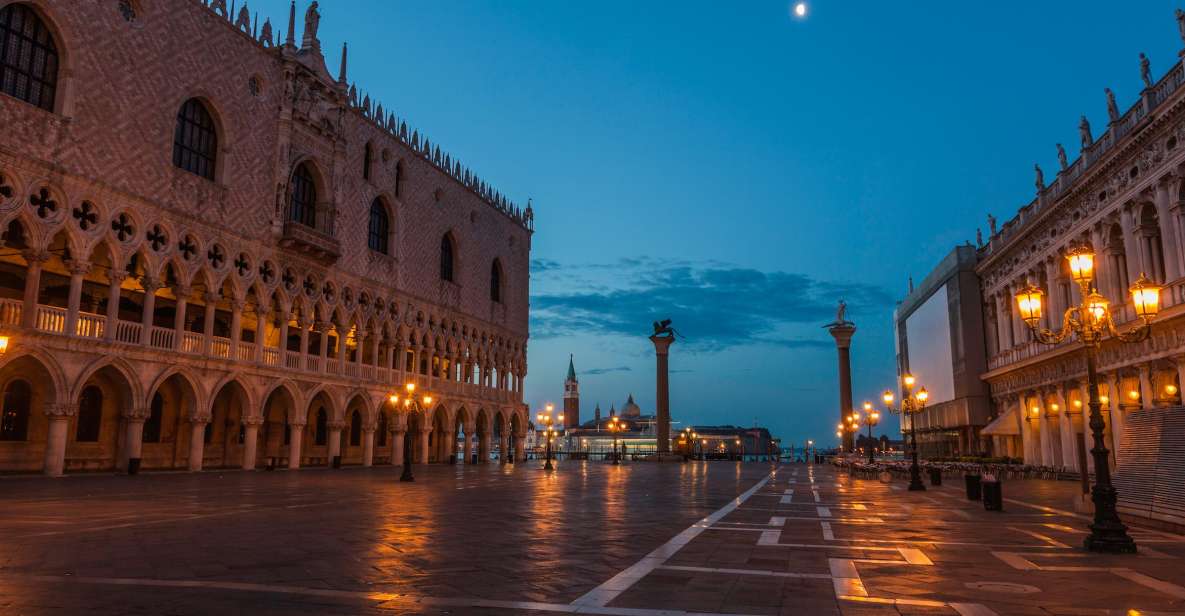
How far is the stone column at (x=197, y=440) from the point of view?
1183 inches

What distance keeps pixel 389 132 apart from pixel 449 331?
1314cm

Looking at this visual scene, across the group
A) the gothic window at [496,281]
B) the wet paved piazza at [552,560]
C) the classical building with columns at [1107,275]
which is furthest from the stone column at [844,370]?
the wet paved piazza at [552,560]

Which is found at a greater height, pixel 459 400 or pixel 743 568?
pixel 459 400

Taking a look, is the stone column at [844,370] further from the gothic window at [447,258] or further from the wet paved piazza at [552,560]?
the wet paved piazza at [552,560]

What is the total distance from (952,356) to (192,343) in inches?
1716

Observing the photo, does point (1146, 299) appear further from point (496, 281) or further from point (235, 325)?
point (496, 281)

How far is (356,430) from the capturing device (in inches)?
1802

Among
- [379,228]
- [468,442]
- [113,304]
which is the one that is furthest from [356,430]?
[113,304]

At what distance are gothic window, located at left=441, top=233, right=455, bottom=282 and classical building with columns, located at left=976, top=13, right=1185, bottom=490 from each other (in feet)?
110

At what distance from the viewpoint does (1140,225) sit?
1024 inches

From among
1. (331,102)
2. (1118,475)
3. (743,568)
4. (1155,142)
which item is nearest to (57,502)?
(743,568)

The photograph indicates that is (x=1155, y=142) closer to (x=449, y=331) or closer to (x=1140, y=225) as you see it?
(x=1140, y=225)

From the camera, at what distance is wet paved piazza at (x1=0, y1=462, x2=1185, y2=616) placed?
6.29m

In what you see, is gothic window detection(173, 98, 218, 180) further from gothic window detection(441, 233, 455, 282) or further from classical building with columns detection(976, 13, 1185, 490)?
classical building with columns detection(976, 13, 1185, 490)
